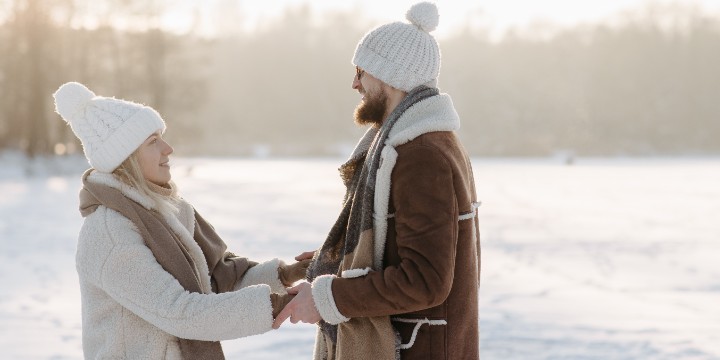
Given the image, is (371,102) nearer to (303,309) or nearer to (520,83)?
(303,309)

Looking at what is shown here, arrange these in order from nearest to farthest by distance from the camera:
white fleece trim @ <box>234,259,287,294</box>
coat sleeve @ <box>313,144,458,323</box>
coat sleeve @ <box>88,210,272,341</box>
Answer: coat sleeve @ <box>313,144,458,323</box> < coat sleeve @ <box>88,210,272,341</box> < white fleece trim @ <box>234,259,287,294</box>

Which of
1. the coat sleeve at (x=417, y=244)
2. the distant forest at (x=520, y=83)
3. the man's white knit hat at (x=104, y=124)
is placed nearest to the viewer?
the coat sleeve at (x=417, y=244)

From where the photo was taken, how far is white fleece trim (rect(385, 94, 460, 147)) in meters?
2.32

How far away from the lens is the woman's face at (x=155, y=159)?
2.57 m

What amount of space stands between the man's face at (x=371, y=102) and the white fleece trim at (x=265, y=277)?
0.74 meters

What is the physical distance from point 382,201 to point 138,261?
0.69 meters

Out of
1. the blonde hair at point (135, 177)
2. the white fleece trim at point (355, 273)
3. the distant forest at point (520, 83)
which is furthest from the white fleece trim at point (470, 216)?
the distant forest at point (520, 83)

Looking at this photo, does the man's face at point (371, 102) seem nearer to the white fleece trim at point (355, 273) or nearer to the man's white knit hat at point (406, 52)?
the man's white knit hat at point (406, 52)

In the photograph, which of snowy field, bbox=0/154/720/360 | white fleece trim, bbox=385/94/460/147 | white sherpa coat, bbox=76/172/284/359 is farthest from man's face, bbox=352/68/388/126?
snowy field, bbox=0/154/720/360

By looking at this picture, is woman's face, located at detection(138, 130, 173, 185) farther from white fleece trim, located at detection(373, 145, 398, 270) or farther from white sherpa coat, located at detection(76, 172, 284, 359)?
white fleece trim, located at detection(373, 145, 398, 270)

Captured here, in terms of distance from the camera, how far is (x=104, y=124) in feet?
8.21

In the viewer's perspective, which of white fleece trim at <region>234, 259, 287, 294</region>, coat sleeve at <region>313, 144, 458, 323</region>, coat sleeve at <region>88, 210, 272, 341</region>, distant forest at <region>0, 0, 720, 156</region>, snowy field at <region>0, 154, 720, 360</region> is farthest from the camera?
distant forest at <region>0, 0, 720, 156</region>

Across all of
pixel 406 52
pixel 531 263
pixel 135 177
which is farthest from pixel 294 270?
pixel 531 263

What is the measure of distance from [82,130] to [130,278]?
49 cm
